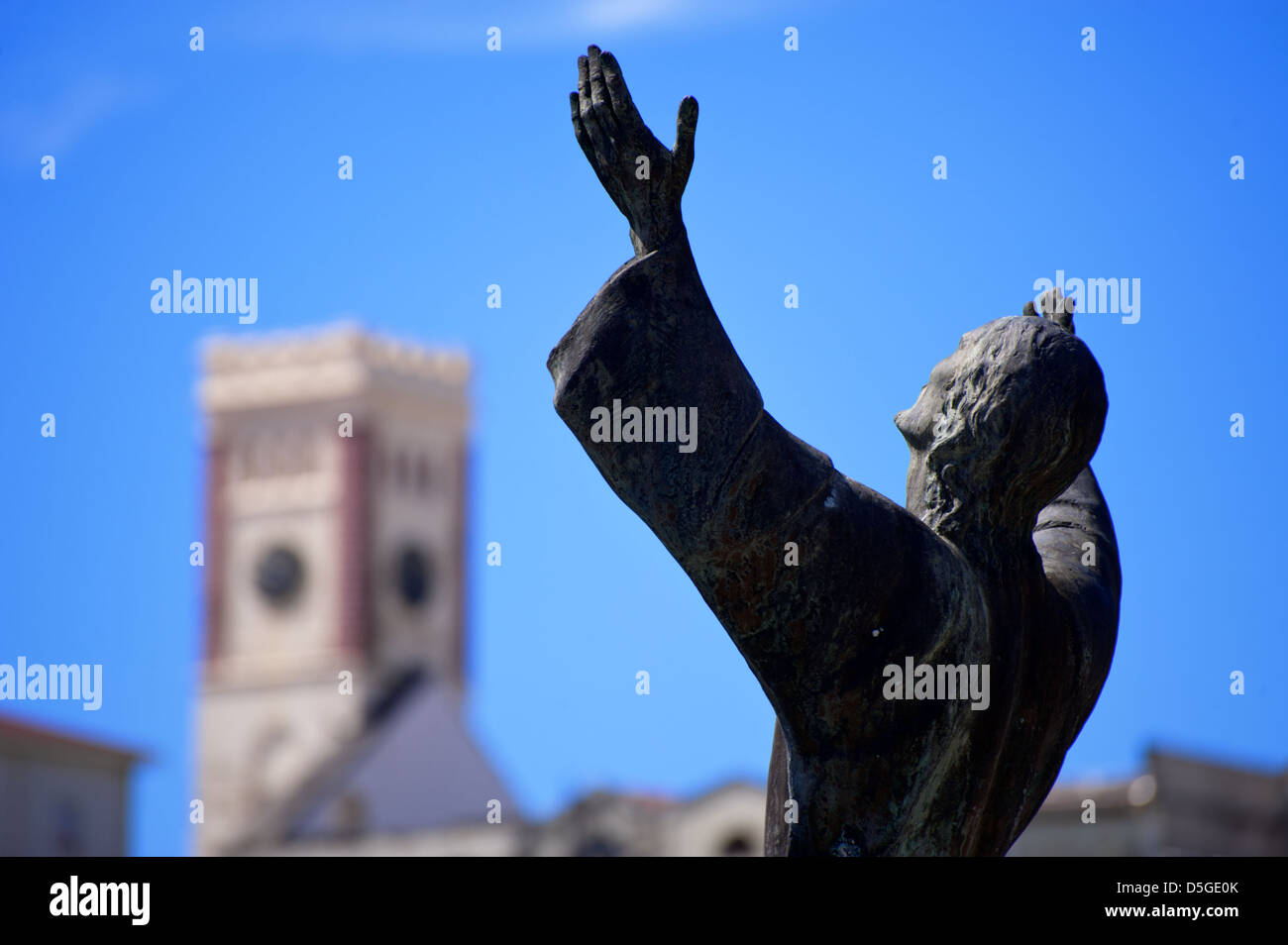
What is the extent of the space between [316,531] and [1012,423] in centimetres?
8139

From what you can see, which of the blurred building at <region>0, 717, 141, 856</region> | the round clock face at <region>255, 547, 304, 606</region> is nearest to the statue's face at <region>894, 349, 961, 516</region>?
the blurred building at <region>0, 717, 141, 856</region>

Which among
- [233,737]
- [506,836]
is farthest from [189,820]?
[506,836]

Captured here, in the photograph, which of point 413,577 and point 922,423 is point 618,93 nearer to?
point 922,423

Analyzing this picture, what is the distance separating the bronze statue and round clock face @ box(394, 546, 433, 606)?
8077 cm

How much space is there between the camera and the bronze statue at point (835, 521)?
3541mm

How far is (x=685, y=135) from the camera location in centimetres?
358

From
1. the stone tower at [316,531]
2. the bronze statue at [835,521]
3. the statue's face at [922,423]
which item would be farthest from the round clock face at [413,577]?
the bronze statue at [835,521]

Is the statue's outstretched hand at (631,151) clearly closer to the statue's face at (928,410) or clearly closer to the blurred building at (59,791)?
the statue's face at (928,410)

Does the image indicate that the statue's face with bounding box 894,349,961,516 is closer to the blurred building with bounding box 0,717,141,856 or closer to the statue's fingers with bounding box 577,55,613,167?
the statue's fingers with bounding box 577,55,613,167

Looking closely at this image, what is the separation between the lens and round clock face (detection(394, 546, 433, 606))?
8419 cm

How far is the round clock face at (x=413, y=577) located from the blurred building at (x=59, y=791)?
33.1 meters

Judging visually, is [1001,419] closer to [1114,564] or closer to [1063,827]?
[1114,564]

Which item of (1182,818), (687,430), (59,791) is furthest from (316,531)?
(687,430)
